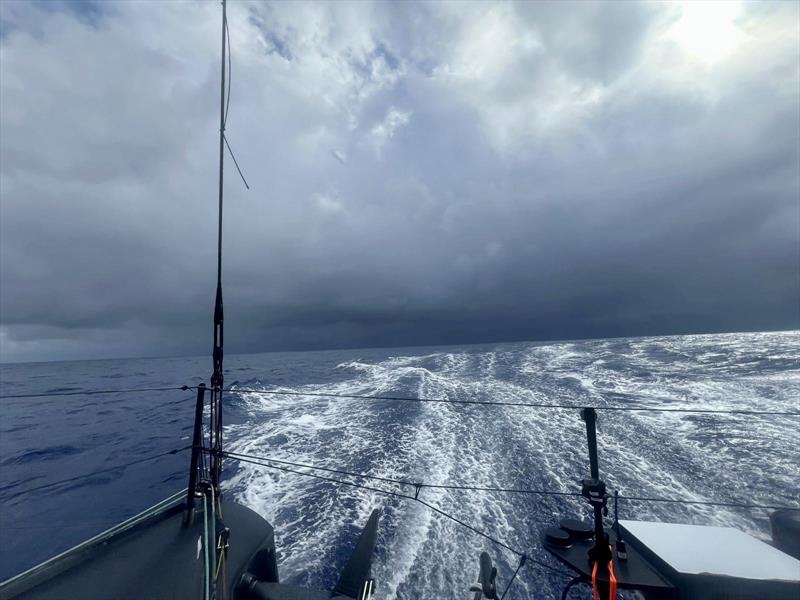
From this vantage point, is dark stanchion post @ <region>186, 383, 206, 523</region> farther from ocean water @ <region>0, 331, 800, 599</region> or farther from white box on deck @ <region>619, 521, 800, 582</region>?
white box on deck @ <region>619, 521, 800, 582</region>

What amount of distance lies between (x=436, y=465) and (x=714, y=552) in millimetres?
5723

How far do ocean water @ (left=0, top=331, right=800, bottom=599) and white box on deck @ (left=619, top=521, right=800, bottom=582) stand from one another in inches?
82.7

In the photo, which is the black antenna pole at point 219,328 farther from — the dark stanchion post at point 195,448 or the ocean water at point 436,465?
the ocean water at point 436,465

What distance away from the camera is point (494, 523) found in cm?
579

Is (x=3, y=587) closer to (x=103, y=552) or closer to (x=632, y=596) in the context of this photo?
(x=103, y=552)

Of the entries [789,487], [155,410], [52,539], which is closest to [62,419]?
[155,410]

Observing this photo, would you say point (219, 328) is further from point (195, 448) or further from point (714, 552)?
point (714, 552)

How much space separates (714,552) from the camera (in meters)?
2.74

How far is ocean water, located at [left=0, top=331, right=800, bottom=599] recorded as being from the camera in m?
5.36

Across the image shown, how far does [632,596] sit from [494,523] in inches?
80.9

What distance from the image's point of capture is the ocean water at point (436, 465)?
536 centimetres

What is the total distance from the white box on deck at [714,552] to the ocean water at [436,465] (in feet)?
6.89

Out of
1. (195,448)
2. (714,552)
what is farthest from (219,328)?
(714,552)

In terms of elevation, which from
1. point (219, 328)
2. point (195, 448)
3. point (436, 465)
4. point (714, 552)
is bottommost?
point (436, 465)
